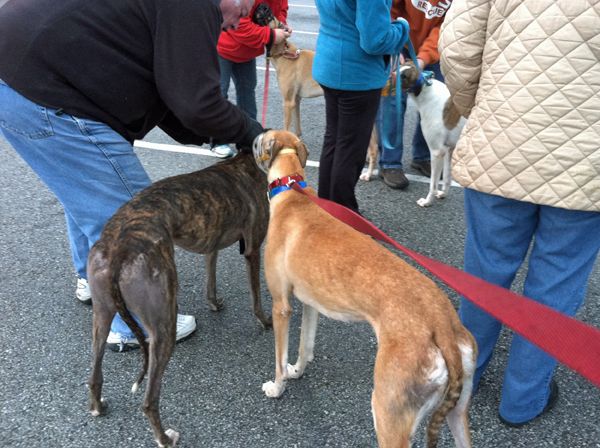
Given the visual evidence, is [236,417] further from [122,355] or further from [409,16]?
[409,16]

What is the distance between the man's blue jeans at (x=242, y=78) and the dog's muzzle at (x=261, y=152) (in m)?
2.31

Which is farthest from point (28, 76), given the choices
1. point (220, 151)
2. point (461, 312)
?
point (220, 151)

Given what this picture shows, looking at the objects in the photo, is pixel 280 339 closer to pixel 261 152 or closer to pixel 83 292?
pixel 261 152

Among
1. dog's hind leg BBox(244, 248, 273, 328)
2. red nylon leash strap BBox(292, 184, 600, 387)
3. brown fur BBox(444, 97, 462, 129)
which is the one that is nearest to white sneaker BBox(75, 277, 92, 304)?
dog's hind leg BBox(244, 248, 273, 328)

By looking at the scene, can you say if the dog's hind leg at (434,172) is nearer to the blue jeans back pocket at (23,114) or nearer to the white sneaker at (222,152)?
the white sneaker at (222,152)

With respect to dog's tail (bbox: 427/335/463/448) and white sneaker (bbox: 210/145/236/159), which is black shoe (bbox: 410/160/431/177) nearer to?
white sneaker (bbox: 210/145/236/159)

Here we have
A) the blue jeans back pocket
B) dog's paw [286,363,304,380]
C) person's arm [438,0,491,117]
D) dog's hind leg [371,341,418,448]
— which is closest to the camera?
dog's hind leg [371,341,418,448]

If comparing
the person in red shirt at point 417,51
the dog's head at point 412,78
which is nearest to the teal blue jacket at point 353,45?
the person in red shirt at point 417,51

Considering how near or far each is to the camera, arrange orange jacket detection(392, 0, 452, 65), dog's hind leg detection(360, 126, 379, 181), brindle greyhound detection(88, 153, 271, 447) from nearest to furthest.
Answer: brindle greyhound detection(88, 153, 271, 447) → orange jacket detection(392, 0, 452, 65) → dog's hind leg detection(360, 126, 379, 181)

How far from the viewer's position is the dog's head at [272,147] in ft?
9.25

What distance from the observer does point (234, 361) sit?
2932 mm

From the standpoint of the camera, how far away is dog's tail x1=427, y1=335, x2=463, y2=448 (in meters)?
1.79

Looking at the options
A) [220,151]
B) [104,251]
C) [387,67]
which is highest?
[387,67]

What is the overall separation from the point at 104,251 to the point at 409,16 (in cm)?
350
